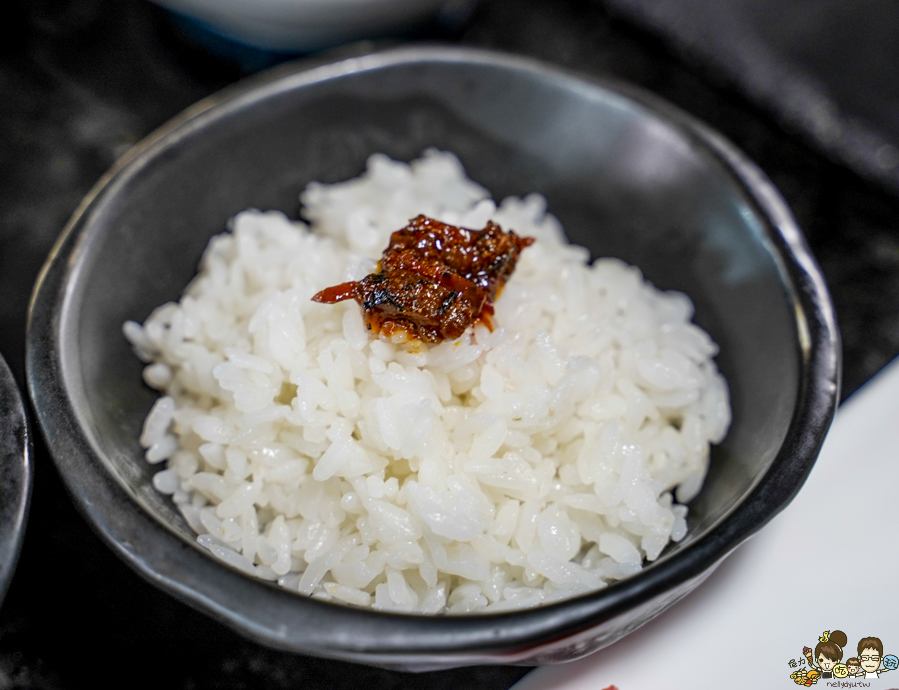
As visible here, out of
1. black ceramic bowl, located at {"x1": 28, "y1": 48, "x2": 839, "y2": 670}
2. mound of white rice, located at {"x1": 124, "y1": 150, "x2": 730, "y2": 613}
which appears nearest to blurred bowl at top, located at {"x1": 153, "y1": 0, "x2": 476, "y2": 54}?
black ceramic bowl, located at {"x1": 28, "y1": 48, "x2": 839, "y2": 670}

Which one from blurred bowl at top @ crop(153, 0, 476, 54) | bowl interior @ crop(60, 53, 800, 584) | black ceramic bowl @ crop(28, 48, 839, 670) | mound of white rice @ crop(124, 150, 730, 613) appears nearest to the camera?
Answer: black ceramic bowl @ crop(28, 48, 839, 670)

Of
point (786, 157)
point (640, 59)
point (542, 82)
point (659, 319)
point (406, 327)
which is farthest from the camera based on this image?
point (640, 59)

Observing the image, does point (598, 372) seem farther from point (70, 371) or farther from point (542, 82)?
point (70, 371)

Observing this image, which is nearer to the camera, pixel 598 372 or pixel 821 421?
pixel 821 421

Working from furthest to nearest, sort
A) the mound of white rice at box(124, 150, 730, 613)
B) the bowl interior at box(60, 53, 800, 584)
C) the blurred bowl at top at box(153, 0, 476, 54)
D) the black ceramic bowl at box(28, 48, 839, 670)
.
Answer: the blurred bowl at top at box(153, 0, 476, 54), the bowl interior at box(60, 53, 800, 584), the mound of white rice at box(124, 150, 730, 613), the black ceramic bowl at box(28, 48, 839, 670)

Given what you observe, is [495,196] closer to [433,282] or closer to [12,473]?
[433,282]

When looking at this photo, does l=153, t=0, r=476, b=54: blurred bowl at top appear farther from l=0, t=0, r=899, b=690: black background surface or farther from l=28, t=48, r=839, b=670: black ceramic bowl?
l=28, t=48, r=839, b=670: black ceramic bowl

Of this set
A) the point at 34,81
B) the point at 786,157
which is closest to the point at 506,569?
the point at 786,157
